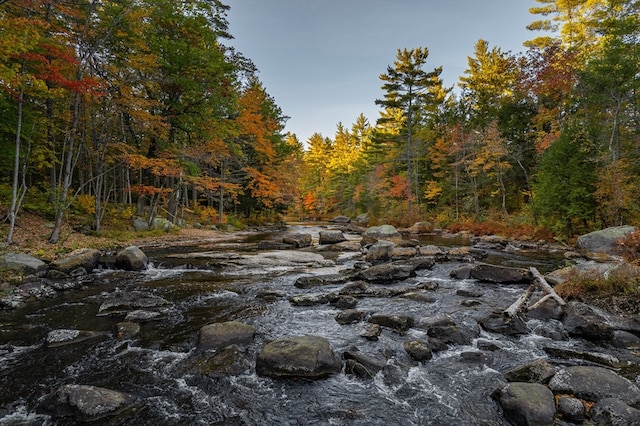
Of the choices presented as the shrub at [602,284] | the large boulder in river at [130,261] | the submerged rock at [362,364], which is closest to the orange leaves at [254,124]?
the large boulder in river at [130,261]

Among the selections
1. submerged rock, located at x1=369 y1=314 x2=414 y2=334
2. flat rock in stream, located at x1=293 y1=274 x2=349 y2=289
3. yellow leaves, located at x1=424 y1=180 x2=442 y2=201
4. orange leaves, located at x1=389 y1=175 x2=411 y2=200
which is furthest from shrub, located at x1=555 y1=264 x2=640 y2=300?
orange leaves, located at x1=389 y1=175 x2=411 y2=200

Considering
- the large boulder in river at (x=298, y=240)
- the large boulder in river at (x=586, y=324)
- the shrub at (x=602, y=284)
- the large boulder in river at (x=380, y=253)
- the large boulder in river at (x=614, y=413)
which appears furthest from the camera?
the large boulder in river at (x=298, y=240)

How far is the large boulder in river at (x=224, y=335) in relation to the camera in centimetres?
573

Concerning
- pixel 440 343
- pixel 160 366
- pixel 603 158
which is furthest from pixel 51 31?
pixel 603 158

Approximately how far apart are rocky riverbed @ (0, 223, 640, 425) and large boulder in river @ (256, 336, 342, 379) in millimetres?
20

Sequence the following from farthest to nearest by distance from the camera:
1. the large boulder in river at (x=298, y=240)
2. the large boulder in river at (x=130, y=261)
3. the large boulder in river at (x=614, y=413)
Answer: the large boulder in river at (x=298, y=240) < the large boulder in river at (x=130, y=261) < the large boulder in river at (x=614, y=413)

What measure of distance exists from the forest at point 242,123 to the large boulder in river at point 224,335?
10.2 meters

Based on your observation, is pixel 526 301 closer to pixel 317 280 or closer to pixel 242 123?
pixel 317 280

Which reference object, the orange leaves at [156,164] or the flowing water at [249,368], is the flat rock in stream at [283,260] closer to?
the flowing water at [249,368]

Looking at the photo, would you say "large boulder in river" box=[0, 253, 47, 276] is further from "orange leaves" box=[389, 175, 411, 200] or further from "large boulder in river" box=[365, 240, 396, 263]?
"orange leaves" box=[389, 175, 411, 200]

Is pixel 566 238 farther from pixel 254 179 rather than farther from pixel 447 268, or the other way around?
pixel 254 179

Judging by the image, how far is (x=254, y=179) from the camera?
101 feet

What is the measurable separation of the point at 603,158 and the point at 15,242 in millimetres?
A: 26461

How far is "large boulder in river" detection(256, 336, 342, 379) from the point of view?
4.84m
